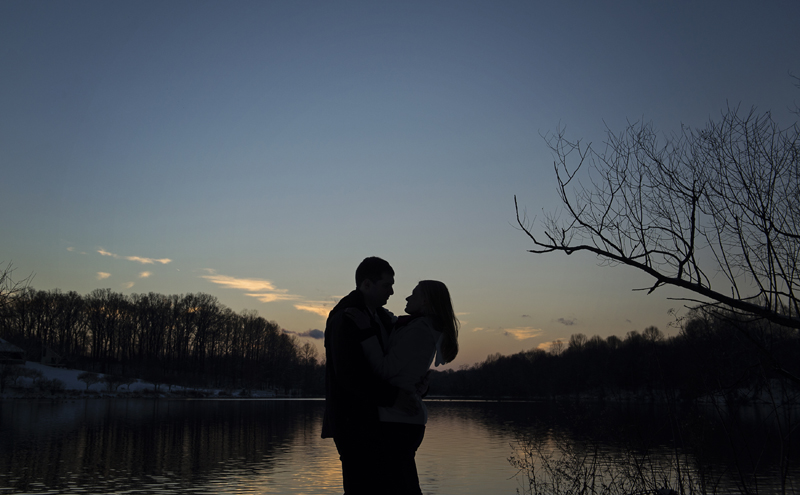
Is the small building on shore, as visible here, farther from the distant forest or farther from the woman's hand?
the woman's hand

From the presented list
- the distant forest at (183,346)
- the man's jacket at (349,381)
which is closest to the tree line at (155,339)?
the distant forest at (183,346)

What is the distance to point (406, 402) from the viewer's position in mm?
2955

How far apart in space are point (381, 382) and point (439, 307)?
542 mm

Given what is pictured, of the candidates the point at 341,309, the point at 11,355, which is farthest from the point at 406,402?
the point at 11,355

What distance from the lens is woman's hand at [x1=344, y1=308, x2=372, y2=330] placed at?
296cm

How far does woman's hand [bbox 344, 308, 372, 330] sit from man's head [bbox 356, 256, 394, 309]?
20 cm

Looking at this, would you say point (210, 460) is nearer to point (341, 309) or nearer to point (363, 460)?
point (363, 460)

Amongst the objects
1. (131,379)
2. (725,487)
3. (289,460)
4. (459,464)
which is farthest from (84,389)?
(725,487)

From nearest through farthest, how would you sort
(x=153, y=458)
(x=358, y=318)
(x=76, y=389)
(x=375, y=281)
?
1. (x=358, y=318)
2. (x=375, y=281)
3. (x=153, y=458)
4. (x=76, y=389)

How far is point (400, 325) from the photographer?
313 cm

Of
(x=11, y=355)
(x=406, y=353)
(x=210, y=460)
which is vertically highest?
(x=406, y=353)

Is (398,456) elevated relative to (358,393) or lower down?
lower down

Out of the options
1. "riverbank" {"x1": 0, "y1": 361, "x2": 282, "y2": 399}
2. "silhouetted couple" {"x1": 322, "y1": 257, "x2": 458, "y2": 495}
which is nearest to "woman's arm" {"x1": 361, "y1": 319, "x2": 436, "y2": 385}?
"silhouetted couple" {"x1": 322, "y1": 257, "x2": 458, "y2": 495}

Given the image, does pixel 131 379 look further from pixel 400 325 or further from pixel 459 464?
pixel 400 325
